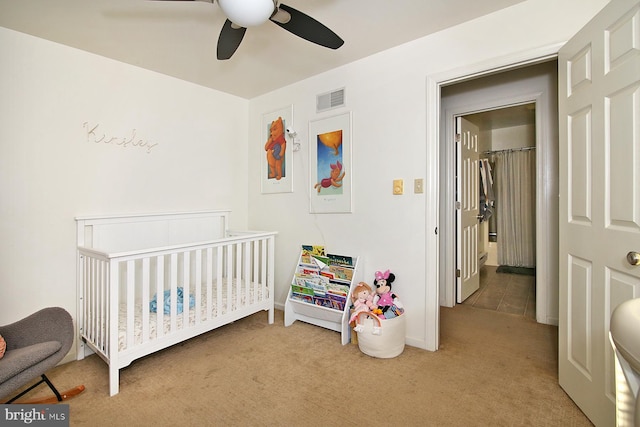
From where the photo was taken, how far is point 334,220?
8.61 feet

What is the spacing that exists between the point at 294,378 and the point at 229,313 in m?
0.77

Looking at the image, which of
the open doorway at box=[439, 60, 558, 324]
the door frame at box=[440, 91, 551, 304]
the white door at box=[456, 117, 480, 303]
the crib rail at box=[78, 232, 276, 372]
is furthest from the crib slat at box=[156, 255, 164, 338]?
the open doorway at box=[439, 60, 558, 324]

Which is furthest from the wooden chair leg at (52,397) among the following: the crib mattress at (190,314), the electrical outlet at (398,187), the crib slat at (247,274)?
the electrical outlet at (398,187)

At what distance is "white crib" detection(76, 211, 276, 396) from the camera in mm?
1718

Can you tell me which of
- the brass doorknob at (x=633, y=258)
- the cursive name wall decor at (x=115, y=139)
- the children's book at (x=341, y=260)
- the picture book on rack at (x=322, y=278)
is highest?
the cursive name wall decor at (x=115, y=139)

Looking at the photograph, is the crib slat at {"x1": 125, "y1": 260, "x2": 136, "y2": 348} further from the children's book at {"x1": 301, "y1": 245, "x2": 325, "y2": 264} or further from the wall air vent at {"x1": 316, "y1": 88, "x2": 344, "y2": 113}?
the wall air vent at {"x1": 316, "y1": 88, "x2": 344, "y2": 113}

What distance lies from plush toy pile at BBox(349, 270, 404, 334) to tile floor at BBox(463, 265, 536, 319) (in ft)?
4.66

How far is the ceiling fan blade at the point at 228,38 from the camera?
1.52 m

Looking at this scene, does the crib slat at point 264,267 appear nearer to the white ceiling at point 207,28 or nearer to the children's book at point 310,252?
the children's book at point 310,252

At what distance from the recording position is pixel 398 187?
224cm

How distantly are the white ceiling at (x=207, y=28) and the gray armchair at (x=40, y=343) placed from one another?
68.4 inches

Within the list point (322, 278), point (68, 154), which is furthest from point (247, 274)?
point (68, 154)

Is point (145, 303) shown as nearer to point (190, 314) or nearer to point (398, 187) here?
point (190, 314)

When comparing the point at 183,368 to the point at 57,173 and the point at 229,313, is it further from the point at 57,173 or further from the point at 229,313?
the point at 57,173
